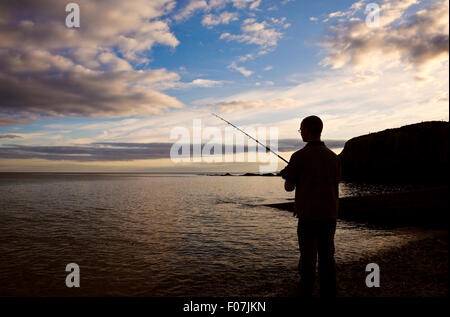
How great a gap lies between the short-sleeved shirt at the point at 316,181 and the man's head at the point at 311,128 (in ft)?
0.67

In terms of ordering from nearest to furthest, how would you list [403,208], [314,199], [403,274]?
[314,199] < [403,274] < [403,208]

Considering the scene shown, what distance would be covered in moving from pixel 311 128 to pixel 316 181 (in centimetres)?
87

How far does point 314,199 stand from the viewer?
415cm

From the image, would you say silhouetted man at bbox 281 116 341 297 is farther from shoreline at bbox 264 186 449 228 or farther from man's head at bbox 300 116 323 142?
shoreline at bbox 264 186 449 228

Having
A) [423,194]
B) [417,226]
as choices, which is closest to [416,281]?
[417,226]

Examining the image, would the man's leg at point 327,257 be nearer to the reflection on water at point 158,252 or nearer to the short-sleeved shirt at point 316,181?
the short-sleeved shirt at point 316,181

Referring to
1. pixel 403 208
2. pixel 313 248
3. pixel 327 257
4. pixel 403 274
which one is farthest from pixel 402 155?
pixel 313 248

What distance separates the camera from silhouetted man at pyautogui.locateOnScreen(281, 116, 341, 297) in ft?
13.6

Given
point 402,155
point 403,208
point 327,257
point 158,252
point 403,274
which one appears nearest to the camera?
point 327,257

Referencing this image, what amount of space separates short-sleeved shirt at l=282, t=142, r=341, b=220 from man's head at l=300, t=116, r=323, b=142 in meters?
0.20

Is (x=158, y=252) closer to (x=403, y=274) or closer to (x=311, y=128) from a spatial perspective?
(x=403, y=274)

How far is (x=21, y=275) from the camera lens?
789cm
